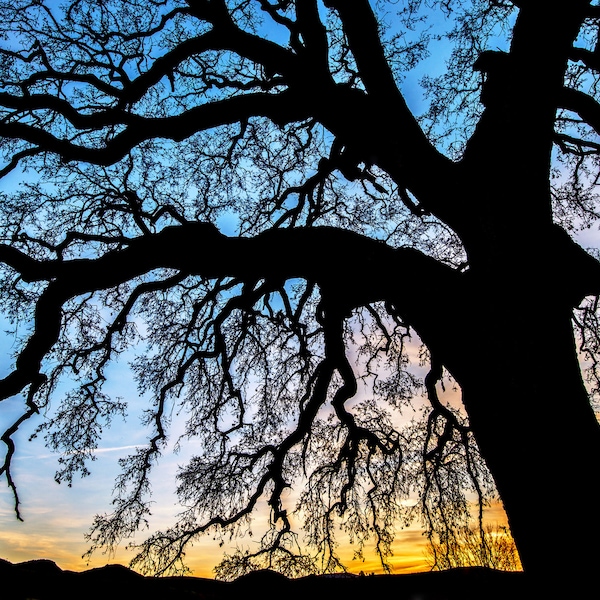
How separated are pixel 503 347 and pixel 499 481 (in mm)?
890

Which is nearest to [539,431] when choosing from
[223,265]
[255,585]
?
[255,585]

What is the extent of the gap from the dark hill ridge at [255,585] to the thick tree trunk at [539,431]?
479 millimetres

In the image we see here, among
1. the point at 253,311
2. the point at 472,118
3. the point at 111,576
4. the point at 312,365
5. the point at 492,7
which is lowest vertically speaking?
the point at 111,576

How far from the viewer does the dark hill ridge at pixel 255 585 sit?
1.33 meters

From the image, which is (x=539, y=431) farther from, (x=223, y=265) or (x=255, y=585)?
(x=223, y=265)

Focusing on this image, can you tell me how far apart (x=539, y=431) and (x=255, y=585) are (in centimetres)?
190

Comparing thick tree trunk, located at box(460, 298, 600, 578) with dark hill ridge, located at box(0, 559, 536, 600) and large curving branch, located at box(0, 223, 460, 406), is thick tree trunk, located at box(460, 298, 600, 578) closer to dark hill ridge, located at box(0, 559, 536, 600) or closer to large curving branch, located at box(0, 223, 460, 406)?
dark hill ridge, located at box(0, 559, 536, 600)

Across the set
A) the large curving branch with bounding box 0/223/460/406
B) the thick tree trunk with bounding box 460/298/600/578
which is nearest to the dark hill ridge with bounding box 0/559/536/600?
the thick tree trunk with bounding box 460/298/600/578

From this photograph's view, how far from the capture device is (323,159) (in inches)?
233

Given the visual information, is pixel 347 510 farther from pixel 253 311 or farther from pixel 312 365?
pixel 253 311

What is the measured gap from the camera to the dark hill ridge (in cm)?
133

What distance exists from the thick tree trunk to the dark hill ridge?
0.48m

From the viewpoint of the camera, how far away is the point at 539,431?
257 centimetres

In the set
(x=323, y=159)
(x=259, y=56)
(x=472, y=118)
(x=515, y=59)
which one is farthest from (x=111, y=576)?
(x=472, y=118)
